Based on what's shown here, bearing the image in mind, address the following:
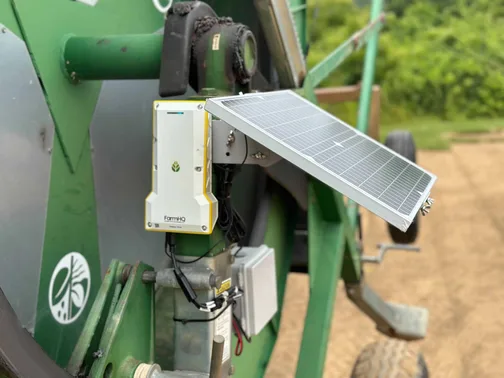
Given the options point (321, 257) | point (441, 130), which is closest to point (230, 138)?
point (321, 257)

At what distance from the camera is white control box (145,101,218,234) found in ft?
4.57

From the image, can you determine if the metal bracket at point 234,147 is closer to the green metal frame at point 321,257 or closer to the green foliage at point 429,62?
the green metal frame at point 321,257

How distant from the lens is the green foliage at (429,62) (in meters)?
15.9

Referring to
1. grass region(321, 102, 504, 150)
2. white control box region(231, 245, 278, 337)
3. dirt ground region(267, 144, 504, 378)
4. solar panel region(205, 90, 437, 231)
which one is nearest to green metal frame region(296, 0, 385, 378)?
white control box region(231, 245, 278, 337)

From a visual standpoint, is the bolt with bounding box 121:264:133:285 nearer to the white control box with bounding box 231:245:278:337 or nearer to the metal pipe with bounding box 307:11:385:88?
the white control box with bounding box 231:245:278:337

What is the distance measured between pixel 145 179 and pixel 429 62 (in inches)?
624

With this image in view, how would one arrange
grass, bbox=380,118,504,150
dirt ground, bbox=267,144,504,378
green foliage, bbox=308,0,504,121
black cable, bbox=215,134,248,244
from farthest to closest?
green foliage, bbox=308,0,504,121 → grass, bbox=380,118,504,150 → dirt ground, bbox=267,144,504,378 → black cable, bbox=215,134,248,244

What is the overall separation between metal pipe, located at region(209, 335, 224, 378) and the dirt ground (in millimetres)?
2434

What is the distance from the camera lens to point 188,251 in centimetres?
150

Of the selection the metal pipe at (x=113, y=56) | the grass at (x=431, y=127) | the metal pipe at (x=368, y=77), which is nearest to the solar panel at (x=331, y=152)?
the metal pipe at (x=113, y=56)

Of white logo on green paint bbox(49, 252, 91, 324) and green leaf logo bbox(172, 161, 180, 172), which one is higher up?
green leaf logo bbox(172, 161, 180, 172)

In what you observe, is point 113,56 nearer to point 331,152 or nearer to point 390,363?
point 331,152

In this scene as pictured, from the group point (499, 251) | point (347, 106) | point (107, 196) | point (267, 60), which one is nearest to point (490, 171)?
point (499, 251)

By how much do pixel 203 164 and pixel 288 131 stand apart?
0.21m
